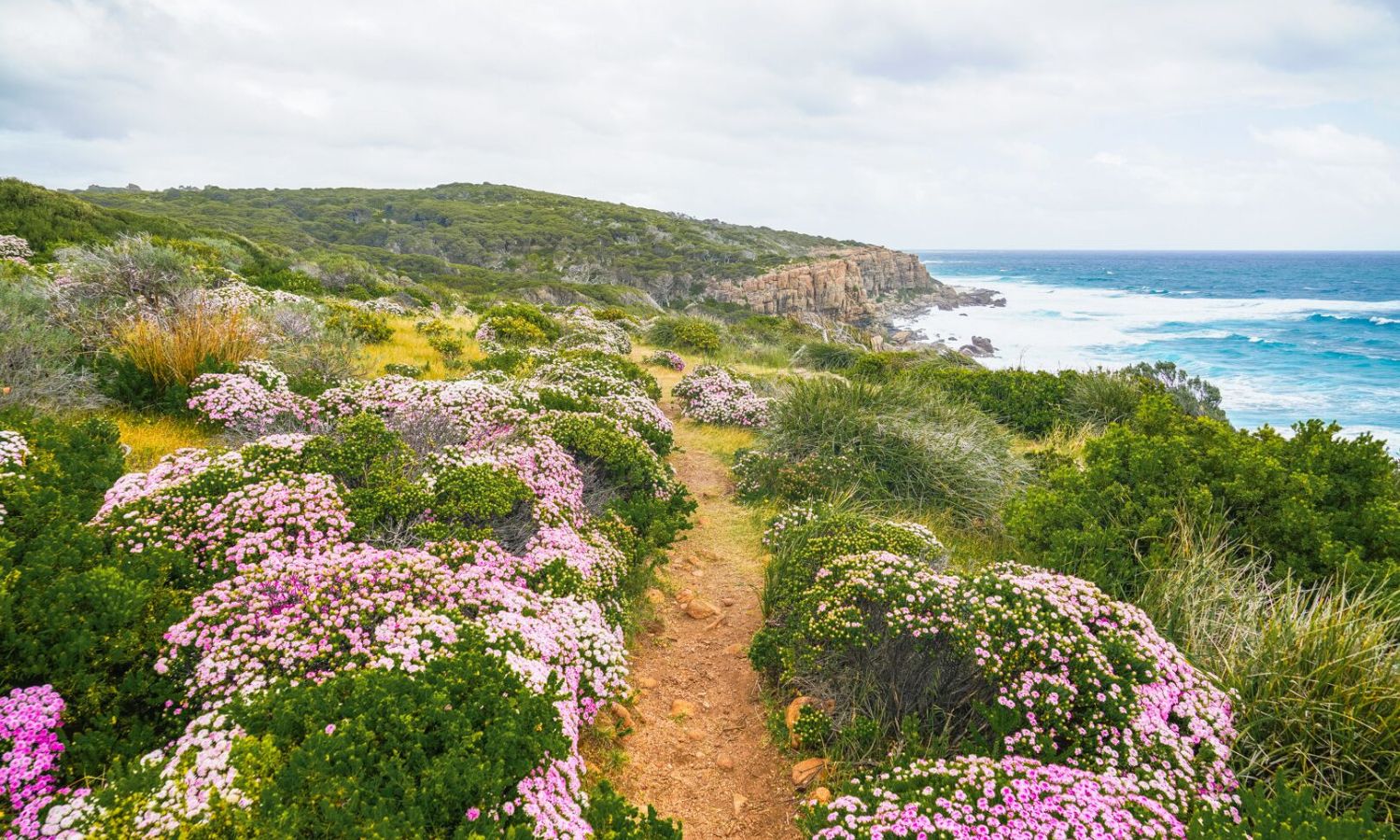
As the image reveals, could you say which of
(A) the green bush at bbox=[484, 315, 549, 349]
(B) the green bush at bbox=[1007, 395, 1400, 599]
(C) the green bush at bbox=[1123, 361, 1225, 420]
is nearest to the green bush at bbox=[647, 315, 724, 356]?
(A) the green bush at bbox=[484, 315, 549, 349]

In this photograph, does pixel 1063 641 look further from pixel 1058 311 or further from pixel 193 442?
pixel 1058 311

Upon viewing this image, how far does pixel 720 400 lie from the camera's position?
1259cm

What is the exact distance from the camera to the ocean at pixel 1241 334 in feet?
104

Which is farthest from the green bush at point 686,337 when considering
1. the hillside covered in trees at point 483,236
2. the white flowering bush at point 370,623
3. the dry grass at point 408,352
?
the hillside covered in trees at point 483,236

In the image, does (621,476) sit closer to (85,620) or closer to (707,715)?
(707,715)

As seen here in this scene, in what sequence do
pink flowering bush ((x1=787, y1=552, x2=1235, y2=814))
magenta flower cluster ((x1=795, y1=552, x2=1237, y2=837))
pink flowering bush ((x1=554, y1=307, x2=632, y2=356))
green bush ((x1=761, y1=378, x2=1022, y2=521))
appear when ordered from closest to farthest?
magenta flower cluster ((x1=795, y1=552, x2=1237, y2=837)), pink flowering bush ((x1=787, y1=552, x2=1235, y2=814)), green bush ((x1=761, y1=378, x2=1022, y2=521)), pink flowering bush ((x1=554, y1=307, x2=632, y2=356))

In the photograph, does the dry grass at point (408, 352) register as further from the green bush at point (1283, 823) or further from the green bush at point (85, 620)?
the green bush at point (1283, 823)

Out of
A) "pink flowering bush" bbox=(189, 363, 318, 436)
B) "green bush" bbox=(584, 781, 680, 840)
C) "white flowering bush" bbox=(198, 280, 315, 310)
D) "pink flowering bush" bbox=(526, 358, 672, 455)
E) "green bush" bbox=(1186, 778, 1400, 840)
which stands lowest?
"green bush" bbox=(584, 781, 680, 840)

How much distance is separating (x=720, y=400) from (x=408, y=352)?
642 cm

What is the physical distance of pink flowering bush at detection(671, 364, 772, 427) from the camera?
39.9 feet

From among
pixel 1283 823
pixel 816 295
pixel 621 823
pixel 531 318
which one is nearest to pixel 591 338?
pixel 531 318

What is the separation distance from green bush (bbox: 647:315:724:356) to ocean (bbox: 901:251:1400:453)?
9.46 meters

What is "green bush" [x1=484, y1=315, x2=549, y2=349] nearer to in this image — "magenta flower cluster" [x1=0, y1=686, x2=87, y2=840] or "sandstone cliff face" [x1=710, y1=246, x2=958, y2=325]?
"magenta flower cluster" [x1=0, y1=686, x2=87, y2=840]

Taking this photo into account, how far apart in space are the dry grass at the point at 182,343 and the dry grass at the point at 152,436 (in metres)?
0.53
